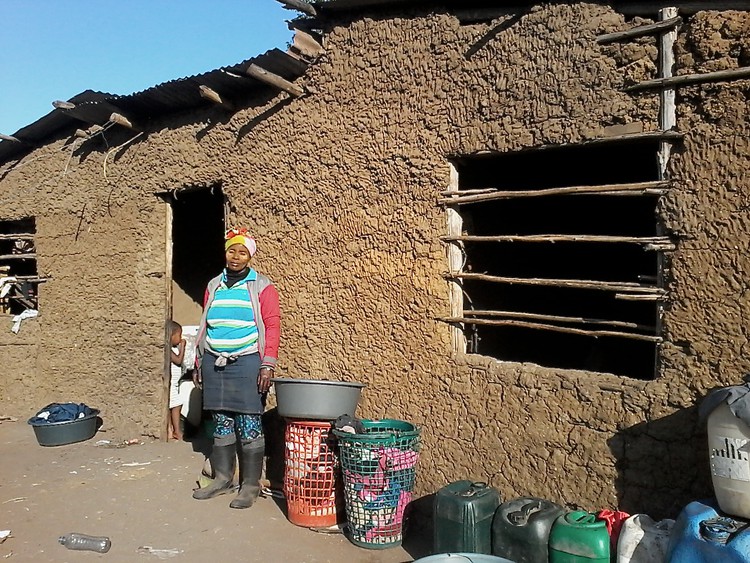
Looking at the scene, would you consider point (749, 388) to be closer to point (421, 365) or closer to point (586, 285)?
point (586, 285)

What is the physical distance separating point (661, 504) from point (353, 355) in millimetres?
2169

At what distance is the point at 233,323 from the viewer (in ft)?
16.1

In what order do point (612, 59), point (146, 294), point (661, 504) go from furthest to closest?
point (146, 294) < point (612, 59) < point (661, 504)

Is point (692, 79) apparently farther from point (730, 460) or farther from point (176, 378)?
point (176, 378)

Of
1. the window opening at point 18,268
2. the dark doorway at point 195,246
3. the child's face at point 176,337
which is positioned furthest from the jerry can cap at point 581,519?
the window opening at point 18,268

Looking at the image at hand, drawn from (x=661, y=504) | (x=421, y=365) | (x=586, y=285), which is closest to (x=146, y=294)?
(x=421, y=365)

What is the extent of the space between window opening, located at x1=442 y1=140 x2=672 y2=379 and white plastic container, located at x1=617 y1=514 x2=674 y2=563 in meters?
1.58

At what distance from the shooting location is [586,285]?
380cm

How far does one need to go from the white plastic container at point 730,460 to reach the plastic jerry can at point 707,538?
2.7 inches

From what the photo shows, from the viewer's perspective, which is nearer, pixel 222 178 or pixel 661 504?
pixel 661 504

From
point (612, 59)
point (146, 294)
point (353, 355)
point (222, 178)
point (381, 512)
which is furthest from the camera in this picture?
point (146, 294)

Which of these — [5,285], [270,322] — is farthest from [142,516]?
[5,285]

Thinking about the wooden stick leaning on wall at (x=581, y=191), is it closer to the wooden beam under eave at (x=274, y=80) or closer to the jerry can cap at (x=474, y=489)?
the wooden beam under eave at (x=274, y=80)

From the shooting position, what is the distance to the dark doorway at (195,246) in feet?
26.4
